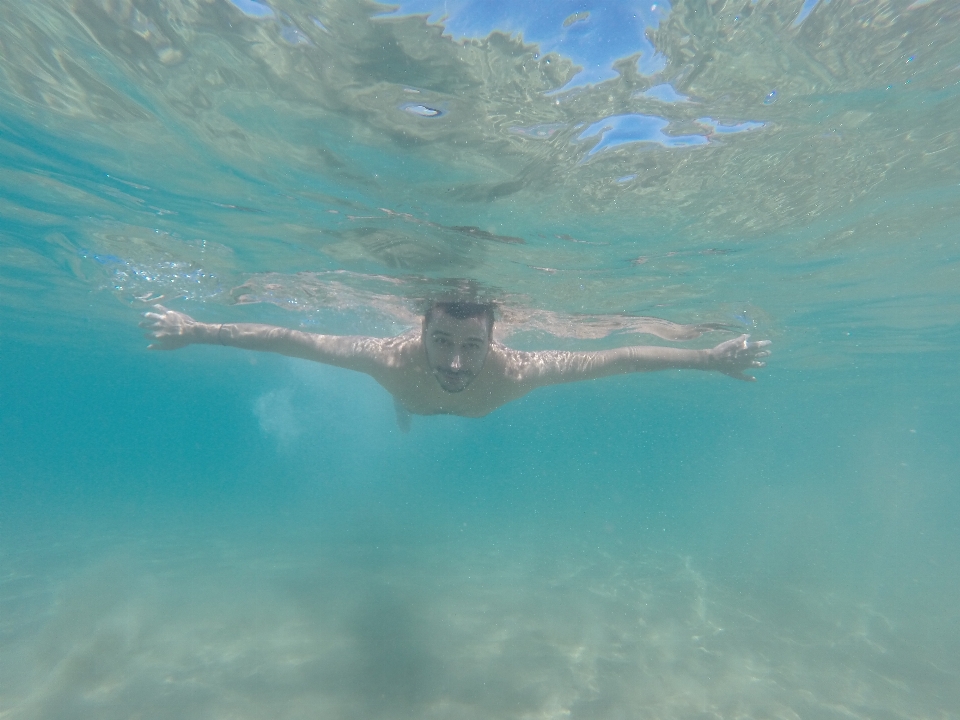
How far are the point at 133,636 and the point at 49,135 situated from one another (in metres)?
10.9

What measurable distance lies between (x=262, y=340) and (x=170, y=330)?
4.48 ft

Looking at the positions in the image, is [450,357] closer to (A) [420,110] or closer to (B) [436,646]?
(A) [420,110]

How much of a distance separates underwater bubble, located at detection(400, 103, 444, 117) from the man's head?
3016 mm

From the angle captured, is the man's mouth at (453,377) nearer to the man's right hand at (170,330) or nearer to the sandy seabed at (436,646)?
the man's right hand at (170,330)

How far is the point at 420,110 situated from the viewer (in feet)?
24.1

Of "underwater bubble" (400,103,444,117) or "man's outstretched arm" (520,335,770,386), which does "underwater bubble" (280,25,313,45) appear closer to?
"underwater bubble" (400,103,444,117)

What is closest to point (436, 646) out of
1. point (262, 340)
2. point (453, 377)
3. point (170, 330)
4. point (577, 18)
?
point (453, 377)

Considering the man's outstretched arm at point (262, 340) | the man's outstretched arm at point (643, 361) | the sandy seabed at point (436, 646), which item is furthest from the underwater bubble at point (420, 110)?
the sandy seabed at point (436, 646)

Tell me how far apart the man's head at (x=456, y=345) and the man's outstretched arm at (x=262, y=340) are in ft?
6.01

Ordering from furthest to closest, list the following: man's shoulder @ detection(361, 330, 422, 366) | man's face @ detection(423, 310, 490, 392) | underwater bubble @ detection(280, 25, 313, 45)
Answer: man's shoulder @ detection(361, 330, 422, 366) < man's face @ detection(423, 310, 490, 392) < underwater bubble @ detection(280, 25, 313, 45)

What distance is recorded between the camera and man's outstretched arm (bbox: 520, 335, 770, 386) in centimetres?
721

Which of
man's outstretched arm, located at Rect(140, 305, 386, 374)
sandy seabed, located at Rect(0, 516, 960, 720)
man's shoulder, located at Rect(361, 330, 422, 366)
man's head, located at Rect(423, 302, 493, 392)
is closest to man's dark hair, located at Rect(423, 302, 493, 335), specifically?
man's head, located at Rect(423, 302, 493, 392)

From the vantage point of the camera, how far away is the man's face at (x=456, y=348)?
26.8 ft

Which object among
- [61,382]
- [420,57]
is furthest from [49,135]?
[61,382]
